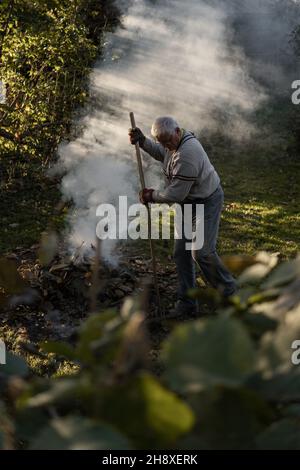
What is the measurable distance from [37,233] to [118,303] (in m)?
2.81

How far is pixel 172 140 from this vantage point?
520 cm

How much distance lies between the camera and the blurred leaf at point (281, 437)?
0.58 m

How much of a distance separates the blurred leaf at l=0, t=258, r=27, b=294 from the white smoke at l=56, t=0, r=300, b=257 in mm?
5745

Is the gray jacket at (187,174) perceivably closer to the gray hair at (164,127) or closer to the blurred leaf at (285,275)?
the gray hair at (164,127)

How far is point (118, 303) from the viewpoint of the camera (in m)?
5.89

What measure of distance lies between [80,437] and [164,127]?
15.8ft

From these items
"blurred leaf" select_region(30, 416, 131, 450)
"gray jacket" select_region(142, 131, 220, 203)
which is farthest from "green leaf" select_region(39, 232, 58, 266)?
"gray jacket" select_region(142, 131, 220, 203)

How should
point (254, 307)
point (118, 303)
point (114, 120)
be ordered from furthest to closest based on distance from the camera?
1. point (114, 120)
2. point (118, 303)
3. point (254, 307)

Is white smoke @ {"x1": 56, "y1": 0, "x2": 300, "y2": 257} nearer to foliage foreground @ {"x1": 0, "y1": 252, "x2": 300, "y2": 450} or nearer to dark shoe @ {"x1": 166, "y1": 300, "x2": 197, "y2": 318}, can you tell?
dark shoe @ {"x1": 166, "y1": 300, "x2": 197, "y2": 318}

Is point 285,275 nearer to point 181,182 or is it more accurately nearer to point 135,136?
point 181,182

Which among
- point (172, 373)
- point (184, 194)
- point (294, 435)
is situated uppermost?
point (172, 373)

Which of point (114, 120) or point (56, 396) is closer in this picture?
point (56, 396)

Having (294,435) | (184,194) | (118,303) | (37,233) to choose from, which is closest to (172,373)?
(294,435)

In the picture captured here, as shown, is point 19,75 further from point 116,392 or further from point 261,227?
point 116,392
